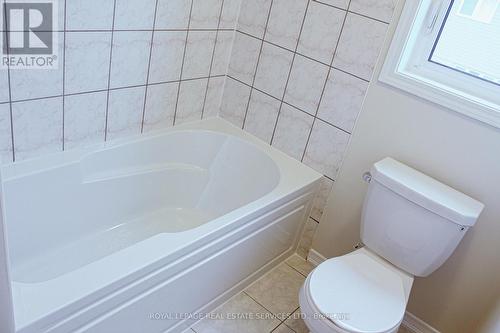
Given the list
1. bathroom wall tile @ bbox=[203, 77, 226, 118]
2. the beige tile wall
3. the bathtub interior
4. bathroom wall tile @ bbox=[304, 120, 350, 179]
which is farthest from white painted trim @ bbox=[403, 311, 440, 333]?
bathroom wall tile @ bbox=[203, 77, 226, 118]

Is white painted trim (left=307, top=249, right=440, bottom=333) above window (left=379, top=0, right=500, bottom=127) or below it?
below

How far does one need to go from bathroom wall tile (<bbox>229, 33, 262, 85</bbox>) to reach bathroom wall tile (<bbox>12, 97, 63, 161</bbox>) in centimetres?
97

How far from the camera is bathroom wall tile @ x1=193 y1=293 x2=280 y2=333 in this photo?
1.77m

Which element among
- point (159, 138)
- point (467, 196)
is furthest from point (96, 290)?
point (467, 196)

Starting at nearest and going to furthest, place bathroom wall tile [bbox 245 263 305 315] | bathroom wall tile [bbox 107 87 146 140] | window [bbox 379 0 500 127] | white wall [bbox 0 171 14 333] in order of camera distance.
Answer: white wall [bbox 0 171 14 333] < window [bbox 379 0 500 127] < bathroom wall tile [bbox 107 87 146 140] < bathroom wall tile [bbox 245 263 305 315]

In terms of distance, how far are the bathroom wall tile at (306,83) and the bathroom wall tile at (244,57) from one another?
0.80ft

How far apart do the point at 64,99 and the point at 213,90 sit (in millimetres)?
869

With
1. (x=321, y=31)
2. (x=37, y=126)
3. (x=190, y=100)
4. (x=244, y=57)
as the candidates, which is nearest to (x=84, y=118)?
(x=37, y=126)

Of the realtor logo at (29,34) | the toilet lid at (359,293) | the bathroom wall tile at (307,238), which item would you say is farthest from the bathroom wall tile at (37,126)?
the bathroom wall tile at (307,238)

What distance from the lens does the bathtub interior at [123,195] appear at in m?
1.65

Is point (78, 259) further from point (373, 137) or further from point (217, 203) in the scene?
point (373, 137)

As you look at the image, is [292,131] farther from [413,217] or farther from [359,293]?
[359,293]

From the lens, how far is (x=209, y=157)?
7.51ft

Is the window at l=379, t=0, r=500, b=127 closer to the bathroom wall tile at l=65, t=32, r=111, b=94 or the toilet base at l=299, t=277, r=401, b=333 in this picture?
the toilet base at l=299, t=277, r=401, b=333
